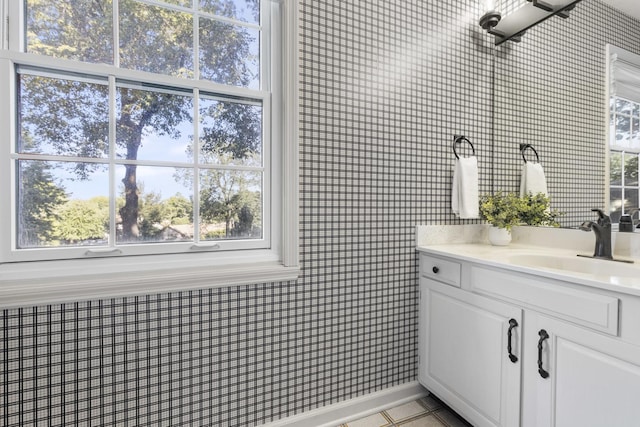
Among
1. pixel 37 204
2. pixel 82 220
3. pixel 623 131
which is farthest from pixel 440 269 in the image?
pixel 37 204

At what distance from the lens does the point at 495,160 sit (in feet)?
6.38

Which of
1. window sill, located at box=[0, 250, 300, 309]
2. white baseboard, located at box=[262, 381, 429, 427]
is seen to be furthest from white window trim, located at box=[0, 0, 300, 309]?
white baseboard, located at box=[262, 381, 429, 427]

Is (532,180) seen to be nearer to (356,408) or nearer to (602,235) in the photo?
(602,235)

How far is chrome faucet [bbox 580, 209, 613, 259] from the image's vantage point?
4.43 ft

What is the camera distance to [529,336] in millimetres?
1184

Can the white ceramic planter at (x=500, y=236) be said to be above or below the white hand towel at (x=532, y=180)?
below

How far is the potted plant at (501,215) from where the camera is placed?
1729 millimetres

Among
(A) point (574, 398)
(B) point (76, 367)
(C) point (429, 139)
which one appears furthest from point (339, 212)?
(B) point (76, 367)

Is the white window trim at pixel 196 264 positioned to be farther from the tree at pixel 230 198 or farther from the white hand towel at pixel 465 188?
the white hand towel at pixel 465 188

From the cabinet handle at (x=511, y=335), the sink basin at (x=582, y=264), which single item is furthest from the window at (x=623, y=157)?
the cabinet handle at (x=511, y=335)

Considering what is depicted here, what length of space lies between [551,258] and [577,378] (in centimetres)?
59

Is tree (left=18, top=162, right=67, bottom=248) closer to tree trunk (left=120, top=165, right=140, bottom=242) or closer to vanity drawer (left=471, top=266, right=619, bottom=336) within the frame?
tree trunk (left=120, top=165, right=140, bottom=242)

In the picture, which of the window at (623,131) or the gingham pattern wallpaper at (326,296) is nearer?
the gingham pattern wallpaper at (326,296)

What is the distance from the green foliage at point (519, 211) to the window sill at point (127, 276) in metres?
1.15
